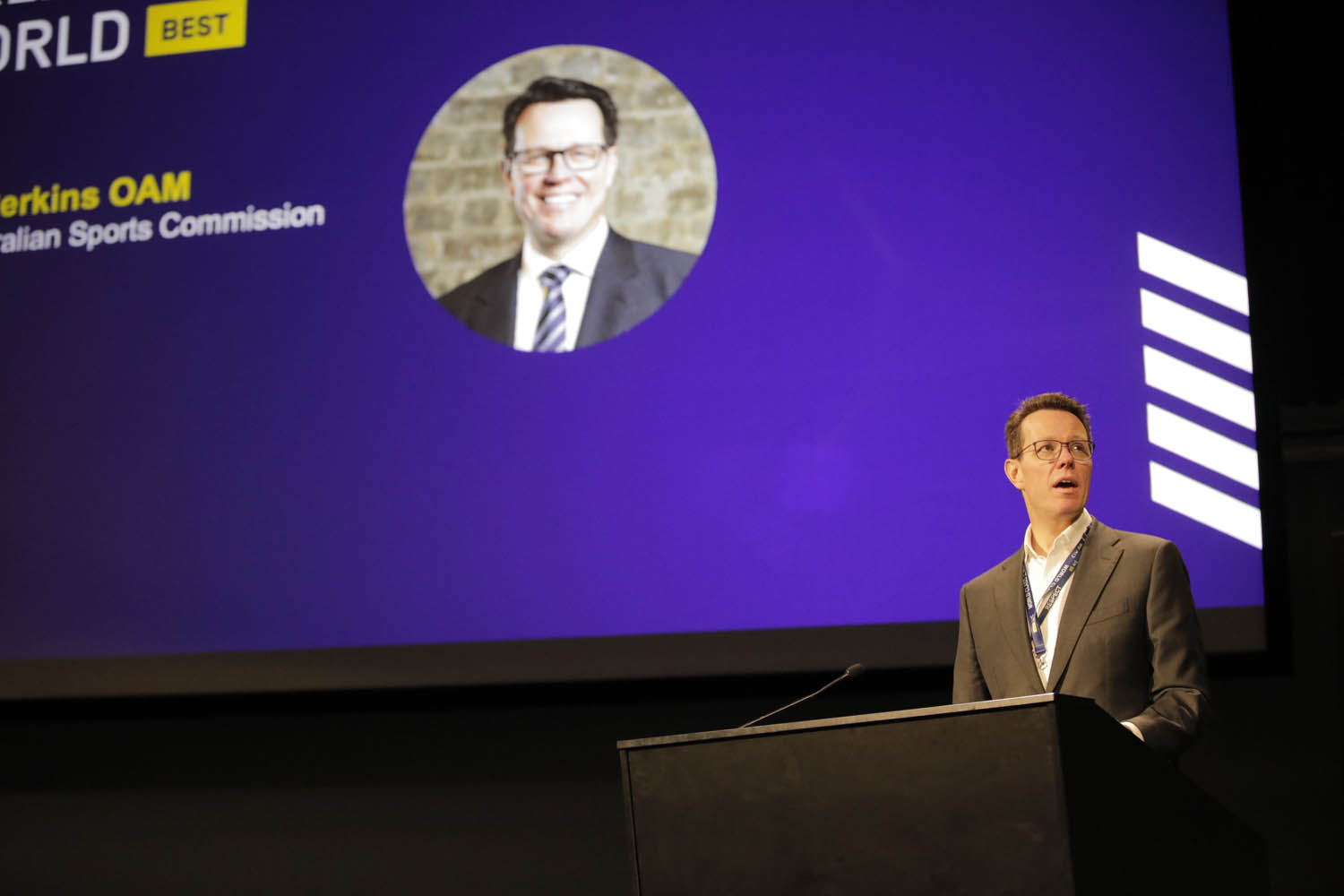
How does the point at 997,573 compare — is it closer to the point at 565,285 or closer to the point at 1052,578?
the point at 1052,578

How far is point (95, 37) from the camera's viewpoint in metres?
3.20

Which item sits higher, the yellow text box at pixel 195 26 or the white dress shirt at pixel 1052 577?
the yellow text box at pixel 195 26

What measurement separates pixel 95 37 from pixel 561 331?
4.92 ft

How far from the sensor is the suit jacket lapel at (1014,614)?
5.90ft

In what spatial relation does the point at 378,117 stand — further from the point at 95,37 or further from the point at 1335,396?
the point at 1335,396

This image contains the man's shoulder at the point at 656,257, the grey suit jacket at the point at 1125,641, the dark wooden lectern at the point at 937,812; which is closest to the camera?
the dark wooden lectern at the point at 937,812

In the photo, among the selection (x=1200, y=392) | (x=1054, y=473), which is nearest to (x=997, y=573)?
(x=1054, y=473)

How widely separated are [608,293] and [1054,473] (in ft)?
4.44

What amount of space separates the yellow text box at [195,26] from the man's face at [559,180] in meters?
0.80

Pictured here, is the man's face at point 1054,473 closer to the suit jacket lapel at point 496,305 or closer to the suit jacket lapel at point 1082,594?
the suit jacket lapel at point 1082,594

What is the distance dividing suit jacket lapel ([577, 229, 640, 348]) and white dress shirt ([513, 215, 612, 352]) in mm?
13

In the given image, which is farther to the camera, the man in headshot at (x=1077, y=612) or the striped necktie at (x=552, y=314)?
the striped necktie at (x=552, y=314)

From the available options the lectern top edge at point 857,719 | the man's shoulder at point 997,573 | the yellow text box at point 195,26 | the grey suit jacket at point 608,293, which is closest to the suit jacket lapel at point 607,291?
the grey suit jacket at point 608,293

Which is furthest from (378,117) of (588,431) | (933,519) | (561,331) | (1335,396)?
(1335,396)
